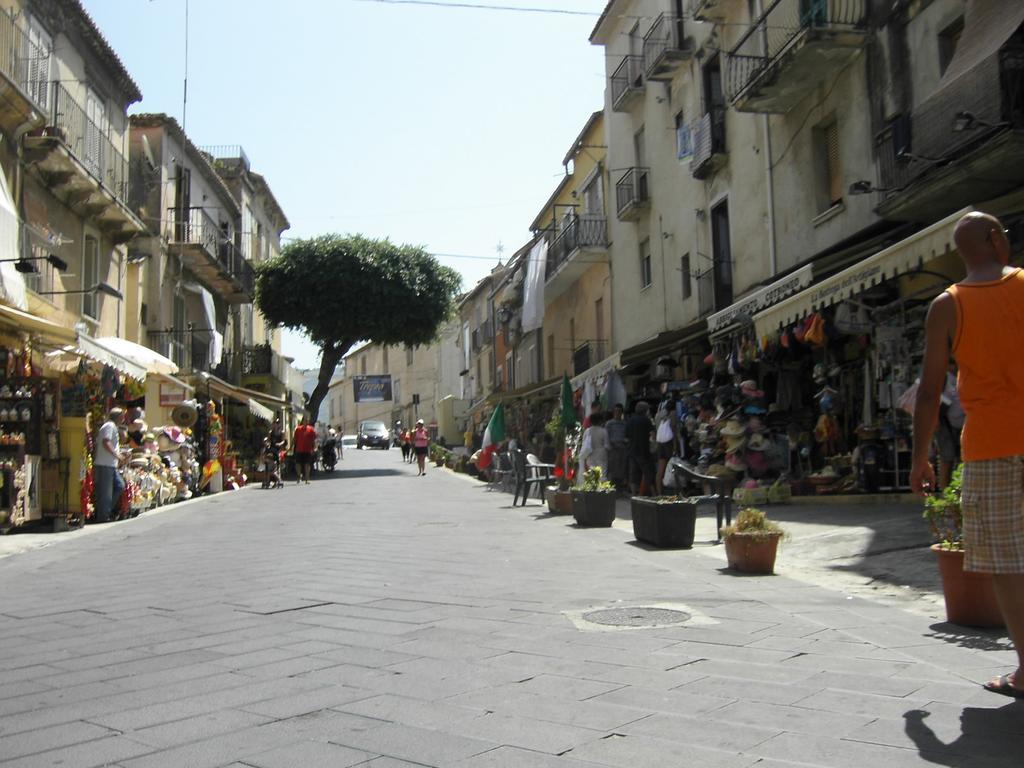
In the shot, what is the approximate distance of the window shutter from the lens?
1434cm

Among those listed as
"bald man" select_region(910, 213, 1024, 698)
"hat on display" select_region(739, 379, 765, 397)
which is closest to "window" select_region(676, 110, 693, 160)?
"hat on display" select_region(739, 379, 765, 397)

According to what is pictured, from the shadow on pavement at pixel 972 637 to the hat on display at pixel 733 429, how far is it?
833 cm

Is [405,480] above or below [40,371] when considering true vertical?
below

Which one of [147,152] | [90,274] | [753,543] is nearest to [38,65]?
[90,274]

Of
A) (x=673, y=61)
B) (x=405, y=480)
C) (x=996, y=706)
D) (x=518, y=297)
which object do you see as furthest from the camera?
(x=518, y=297)

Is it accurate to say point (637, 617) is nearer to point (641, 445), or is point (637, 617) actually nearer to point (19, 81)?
point (641, 445)

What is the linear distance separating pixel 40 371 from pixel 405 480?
14.0 m

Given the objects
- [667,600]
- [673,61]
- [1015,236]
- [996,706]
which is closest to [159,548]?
[667,600]

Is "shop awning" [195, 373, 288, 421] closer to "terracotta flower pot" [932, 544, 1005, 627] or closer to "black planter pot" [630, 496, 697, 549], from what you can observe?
"black planter pot" [630, 496, 697, 549]

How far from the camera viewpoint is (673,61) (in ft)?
64.9

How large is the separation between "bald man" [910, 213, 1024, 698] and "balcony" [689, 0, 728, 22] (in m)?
15.5

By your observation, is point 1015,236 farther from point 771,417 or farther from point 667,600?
point 667,600

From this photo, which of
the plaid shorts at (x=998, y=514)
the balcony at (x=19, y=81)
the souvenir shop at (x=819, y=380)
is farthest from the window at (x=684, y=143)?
the plaid shorts at (x=998, y=514)

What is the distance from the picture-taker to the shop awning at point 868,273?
8.64m
